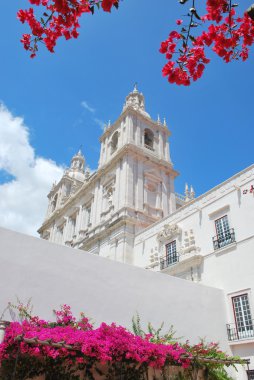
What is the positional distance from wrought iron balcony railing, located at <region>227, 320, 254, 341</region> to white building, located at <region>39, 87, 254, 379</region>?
1.4 inches

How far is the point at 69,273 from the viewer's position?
10.7 meters

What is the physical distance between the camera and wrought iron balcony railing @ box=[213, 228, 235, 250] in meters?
14.8

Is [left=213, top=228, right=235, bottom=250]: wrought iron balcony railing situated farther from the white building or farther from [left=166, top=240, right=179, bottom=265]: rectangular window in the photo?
[left=166, top=240, right=179, bottom=265]: rectangular window

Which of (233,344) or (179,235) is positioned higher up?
(179,235)

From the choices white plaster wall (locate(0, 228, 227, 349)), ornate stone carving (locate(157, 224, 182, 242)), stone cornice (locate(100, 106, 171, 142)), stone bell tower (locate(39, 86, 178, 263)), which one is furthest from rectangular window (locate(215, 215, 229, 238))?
stone cornice (locate(100, 106, 171, 142))

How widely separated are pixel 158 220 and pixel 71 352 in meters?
14.6

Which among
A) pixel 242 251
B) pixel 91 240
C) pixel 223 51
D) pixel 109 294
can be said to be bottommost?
pixel 109 294

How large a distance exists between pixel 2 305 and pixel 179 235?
1060 centimetres

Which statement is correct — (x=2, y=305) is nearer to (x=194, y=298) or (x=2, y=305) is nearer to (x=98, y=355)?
(x=98, y=355)

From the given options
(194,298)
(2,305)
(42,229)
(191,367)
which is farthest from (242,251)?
(42,229)

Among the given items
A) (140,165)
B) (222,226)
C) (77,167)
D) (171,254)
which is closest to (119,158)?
(140,165)

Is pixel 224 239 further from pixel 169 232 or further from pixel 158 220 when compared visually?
pixel 158 220

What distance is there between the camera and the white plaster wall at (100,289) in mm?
9719

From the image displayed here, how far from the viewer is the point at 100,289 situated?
36.2 ft
